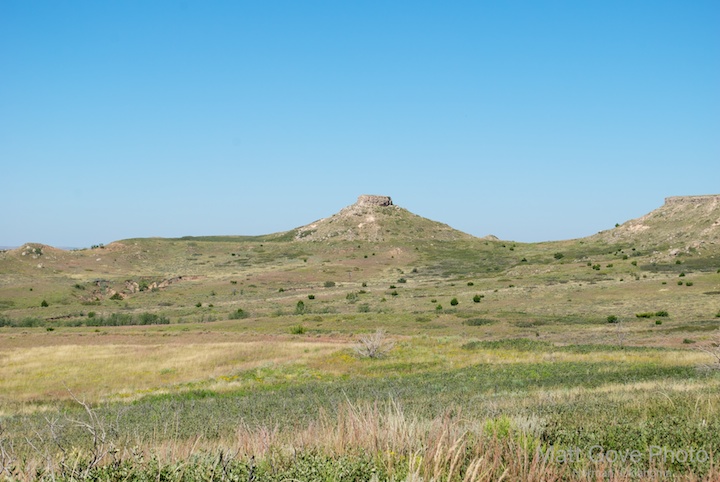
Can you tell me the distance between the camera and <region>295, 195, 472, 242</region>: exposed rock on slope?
145875 millimetres

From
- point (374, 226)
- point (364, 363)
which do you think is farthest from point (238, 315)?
point (374, 226)

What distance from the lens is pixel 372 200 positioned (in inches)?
6604

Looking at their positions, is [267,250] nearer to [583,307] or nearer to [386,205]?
[386,205]

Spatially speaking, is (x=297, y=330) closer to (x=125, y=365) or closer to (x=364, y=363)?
(x=125, y=365)

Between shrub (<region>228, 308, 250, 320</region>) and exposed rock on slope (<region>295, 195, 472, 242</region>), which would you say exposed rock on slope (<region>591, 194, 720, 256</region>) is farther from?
shrub (<region>228, 308, 250, 320</region>)

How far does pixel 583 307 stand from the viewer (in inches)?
2287

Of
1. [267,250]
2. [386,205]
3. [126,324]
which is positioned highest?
[386,205]

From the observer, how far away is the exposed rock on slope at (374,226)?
146 m

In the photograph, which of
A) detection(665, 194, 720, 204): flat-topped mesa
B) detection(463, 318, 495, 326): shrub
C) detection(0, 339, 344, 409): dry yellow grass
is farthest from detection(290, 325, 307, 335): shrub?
detection(665, 194, 720, 204): flat-topped mesa

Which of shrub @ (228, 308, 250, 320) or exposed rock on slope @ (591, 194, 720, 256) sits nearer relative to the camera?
shrub @ (228, 308, 250, 320)

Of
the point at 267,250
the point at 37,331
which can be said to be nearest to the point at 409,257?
the point at 267,250

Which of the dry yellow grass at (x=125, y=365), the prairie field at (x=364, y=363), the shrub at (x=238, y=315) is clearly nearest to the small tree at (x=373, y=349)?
the prairie field at (x=364, y=363)

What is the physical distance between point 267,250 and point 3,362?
105 meters

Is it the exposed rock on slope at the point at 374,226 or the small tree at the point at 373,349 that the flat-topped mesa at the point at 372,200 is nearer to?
the exposed rock on slope at the point at 374,226
